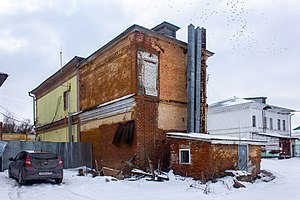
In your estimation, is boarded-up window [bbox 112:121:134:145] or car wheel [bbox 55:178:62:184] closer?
car wheel [bbox 55:178:62:184]

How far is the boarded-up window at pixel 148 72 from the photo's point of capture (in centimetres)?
1590

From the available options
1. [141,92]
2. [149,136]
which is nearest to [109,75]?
[141,92]

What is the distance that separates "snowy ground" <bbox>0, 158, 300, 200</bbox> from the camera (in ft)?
33.8

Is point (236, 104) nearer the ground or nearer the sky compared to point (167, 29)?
nearer the ground

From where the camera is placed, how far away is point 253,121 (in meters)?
36.2

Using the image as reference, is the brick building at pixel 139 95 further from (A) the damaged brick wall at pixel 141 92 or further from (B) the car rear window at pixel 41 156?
(B) the car rear window at pixel 41 156

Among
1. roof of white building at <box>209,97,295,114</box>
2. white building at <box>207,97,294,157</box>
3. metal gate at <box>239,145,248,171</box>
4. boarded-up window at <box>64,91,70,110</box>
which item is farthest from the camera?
roof of white building at <box>209,97,295,114</box>

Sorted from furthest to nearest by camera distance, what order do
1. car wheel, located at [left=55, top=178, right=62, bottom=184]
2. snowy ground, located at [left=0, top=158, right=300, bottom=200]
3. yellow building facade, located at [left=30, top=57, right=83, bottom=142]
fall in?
yellow building facade, located at [left=30, top=57, right=83, bottom=142], car wheel, located at [left=55, top=178, right=62, bottom=184], snowy ground, located at [left=0, top=158, right=300, bottom=200]

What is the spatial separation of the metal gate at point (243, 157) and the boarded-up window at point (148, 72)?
16.5ft

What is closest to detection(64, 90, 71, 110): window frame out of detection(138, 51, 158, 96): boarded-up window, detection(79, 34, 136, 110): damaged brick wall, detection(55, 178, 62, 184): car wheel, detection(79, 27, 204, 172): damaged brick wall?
detection(79, 34, 136, 110): damaged brick wall

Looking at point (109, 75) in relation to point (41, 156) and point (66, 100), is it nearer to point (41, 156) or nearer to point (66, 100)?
point (41, 156)

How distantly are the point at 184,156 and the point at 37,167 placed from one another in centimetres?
624

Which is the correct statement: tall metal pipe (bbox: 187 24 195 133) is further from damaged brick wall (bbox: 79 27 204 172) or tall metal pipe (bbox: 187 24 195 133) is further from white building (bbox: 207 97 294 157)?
white building (bbox: 207 97 294 157)

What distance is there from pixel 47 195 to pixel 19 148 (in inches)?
335
